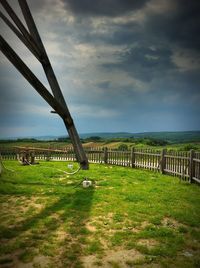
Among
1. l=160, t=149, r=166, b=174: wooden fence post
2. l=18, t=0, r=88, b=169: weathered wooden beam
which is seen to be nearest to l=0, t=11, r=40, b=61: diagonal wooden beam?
l=18, t=0, r=88, b=169: weathered wooden beam

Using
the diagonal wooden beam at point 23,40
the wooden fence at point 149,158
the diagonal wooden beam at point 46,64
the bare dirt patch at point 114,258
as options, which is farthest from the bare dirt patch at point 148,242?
the wooden fence at point 149,158

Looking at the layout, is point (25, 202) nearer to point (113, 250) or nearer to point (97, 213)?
point (97, 213)

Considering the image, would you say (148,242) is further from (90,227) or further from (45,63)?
(45,63)

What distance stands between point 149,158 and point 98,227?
12.1 m

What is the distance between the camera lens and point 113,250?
188 inches

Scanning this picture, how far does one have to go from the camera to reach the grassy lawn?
4.45 metres

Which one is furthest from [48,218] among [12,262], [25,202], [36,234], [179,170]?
[179,170]

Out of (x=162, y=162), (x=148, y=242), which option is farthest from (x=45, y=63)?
(x=162, y=162)

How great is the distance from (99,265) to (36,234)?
173 cm

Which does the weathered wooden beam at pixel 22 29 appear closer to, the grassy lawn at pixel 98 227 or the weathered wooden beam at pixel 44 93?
the weathered wooden beam at pixel 44 93

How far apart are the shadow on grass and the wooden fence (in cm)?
660

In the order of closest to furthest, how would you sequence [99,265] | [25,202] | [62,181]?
1. [99,265]
2. [25,202]
3. [62,181]

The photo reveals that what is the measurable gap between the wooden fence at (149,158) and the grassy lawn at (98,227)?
110 inches

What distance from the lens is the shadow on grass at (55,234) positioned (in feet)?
15.1
